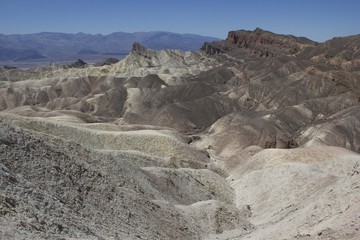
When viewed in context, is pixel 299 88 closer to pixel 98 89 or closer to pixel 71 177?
pixel 98 89

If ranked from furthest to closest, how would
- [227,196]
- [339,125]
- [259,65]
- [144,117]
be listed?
[259,65] < [144,117] < [339,125] < [227,196]

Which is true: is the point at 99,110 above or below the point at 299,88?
below

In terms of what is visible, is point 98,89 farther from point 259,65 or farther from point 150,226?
point 150,226

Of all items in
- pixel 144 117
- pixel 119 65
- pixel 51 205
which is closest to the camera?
pixel 51 205

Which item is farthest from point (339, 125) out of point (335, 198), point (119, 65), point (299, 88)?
point (119, 65)

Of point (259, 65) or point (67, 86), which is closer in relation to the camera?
point (67, 86)

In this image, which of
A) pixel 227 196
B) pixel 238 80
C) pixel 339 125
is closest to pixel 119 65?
pixel 238 80
